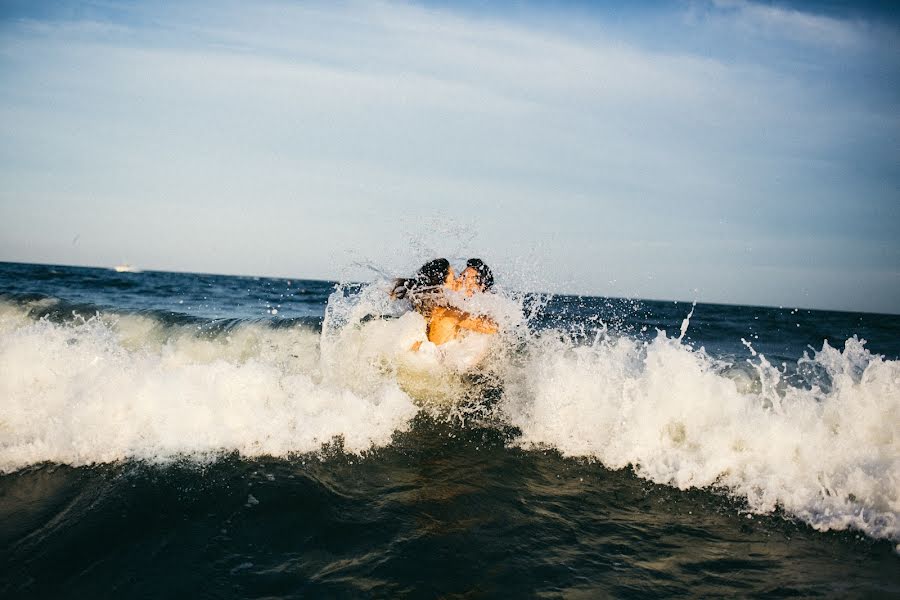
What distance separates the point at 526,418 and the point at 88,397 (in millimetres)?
4287

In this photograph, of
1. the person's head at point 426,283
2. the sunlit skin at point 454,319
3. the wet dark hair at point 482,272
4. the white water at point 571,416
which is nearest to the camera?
the white water at point 571,416

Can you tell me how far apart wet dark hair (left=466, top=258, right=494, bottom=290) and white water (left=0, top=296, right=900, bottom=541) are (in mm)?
1235

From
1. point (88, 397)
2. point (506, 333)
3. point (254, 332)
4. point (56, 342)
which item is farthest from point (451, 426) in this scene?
point (254, 332)

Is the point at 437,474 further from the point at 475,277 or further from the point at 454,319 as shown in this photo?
the point at 475,277

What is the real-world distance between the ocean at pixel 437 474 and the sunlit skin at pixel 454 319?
0.28 m

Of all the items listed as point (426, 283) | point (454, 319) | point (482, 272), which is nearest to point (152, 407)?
point (426, 283)

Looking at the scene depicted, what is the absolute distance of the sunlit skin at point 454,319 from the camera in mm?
6535

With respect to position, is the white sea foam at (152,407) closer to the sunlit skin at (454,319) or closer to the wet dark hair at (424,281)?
the sunlit skin at (454,319)

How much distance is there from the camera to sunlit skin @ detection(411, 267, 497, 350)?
6.54 meters

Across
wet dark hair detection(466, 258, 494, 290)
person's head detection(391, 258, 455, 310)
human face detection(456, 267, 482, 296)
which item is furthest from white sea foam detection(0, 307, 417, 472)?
wet dark hair detection(466, 258, 494, 290)

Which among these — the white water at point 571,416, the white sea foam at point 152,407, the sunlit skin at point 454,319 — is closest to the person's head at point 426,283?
the sunlit skin at point 454,319

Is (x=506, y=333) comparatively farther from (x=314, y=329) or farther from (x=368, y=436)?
(x=314, y=329)

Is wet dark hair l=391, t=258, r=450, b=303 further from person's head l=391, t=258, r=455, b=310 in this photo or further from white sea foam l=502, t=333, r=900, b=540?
white sea foam l=502, t=333, r=900, b=540

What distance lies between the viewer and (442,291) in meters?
6.43
